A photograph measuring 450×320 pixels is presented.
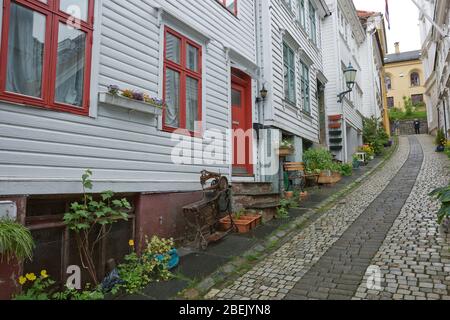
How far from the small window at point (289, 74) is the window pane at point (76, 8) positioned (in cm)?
694

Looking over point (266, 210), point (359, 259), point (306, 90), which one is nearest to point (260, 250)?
point (359, 259)

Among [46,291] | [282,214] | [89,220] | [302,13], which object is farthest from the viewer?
[302,13]

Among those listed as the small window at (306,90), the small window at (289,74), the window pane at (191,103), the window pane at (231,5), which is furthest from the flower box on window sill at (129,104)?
the small window at (306,90)

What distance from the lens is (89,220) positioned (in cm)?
391

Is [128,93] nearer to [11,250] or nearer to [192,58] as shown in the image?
[192,58]

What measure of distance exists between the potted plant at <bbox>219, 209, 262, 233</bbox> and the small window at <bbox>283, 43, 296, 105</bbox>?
498cm

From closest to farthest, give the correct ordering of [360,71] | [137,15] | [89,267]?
[89,267] → [137,15] → [360,71]

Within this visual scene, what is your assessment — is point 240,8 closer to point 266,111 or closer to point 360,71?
point 266,111

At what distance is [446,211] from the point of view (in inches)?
183

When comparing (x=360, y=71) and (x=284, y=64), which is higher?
(x=360, y=71)

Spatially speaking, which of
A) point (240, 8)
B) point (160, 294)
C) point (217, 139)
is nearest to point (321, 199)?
point (217, 139)

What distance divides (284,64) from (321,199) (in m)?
4.42

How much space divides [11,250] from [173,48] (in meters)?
4.24

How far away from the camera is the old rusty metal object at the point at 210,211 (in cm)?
525
